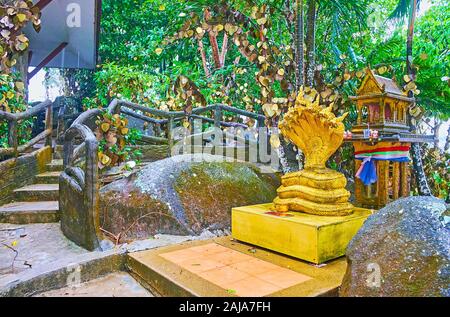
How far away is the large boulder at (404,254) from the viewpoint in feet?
6.93

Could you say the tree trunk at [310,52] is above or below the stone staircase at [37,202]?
above

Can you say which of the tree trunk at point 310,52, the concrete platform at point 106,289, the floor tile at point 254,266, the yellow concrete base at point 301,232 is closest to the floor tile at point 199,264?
the floor tile at point 254,266

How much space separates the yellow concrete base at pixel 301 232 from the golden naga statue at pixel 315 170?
13 centimetres

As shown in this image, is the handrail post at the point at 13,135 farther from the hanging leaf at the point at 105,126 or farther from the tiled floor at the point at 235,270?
the tiled floor at the point at 235,270

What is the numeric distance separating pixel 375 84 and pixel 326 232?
6.76 ft

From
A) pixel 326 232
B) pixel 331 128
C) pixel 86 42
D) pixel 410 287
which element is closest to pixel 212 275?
pixel 326 232

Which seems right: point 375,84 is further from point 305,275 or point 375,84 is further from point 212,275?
point 212,275

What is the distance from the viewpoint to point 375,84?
14.1 feet

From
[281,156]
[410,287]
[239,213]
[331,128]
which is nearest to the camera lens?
[410,287]

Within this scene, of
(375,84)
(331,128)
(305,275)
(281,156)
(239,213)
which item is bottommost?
(305,275)

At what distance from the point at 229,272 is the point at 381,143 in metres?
2.49

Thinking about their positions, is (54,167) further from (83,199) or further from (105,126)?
(83,199)

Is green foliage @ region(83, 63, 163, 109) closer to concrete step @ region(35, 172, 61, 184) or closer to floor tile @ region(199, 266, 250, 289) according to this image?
concrete step @ region(35, 172, 61, 184)

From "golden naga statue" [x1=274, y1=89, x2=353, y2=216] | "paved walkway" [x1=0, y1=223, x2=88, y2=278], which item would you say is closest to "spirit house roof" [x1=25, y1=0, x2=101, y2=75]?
"paved walkway" [x1=0, y1=223, x2=88, y2=278]
